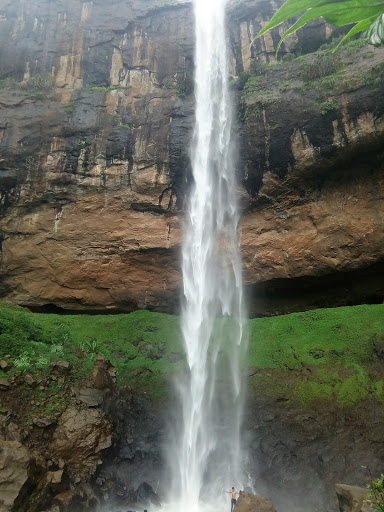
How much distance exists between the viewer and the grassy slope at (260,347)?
1067 cm

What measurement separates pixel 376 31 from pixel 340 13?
0.16m

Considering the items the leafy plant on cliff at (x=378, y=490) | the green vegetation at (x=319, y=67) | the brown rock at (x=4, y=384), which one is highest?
the green vegetation at (x=319, y=67)

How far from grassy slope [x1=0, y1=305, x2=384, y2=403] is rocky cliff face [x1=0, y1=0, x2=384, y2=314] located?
4.72 ft

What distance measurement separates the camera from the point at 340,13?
1286mm

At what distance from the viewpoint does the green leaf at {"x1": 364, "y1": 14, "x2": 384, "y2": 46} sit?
1321mm

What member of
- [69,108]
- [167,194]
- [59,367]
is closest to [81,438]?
[59,367]

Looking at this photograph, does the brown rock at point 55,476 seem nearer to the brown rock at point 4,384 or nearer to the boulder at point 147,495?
the boulder at point 147,495

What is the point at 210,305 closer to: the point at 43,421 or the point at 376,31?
the point at 43,421

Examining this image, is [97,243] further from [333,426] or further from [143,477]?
[333,426]

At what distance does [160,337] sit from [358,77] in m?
11.9

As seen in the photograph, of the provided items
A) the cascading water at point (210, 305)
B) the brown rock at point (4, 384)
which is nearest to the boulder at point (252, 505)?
the cascading water at point (210, 305)

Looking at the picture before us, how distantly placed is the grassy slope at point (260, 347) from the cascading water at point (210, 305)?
79 centimetres

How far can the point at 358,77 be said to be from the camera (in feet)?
46.2

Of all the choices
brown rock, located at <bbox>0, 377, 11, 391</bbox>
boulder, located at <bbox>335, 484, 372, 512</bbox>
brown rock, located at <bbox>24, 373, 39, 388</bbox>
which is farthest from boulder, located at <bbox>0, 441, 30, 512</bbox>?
boulder, located at <bbox>335, 484, 372, 512</bbox>
